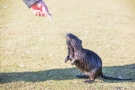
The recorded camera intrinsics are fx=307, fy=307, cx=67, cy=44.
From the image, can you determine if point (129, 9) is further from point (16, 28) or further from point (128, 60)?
point (128, 60)

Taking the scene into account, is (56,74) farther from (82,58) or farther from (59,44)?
(59,44)

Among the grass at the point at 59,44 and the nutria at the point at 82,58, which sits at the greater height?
the nutria at the point at 82,58

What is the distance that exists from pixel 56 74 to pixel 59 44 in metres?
1.63

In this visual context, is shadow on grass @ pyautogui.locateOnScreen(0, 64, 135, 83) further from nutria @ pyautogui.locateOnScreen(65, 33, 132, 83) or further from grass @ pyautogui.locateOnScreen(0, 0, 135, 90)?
nutria @ pyautogui.locateOnScreen(65, 33, 132, 83)

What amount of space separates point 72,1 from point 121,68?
6.96 metres

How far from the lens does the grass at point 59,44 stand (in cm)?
461

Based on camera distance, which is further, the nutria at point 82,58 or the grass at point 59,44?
the grass at point 59,44

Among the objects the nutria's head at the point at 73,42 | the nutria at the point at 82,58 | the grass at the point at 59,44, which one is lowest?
the grass at the point at 59,44

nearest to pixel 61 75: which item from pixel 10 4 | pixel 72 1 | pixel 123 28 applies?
pixel 123 28

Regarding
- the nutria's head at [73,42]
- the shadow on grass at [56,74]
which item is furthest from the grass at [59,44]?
the nutria's head at [73,42]

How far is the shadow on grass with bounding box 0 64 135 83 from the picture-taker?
4.65 meters

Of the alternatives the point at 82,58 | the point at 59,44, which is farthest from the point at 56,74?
the point at 59,44

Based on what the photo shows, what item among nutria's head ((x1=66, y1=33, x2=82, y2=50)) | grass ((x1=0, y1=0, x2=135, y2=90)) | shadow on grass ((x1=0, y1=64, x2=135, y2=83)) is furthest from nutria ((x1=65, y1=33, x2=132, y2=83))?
shadow on grass ((x1=0, y1=64, x2=135, y2=83))

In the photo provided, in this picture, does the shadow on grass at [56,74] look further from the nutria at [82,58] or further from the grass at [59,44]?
the nutria at [82,58]
